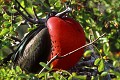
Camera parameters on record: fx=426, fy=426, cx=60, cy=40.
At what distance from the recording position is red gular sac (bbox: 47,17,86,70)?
1.89 meters

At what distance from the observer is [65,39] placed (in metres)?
1.89

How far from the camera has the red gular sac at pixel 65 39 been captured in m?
1.89

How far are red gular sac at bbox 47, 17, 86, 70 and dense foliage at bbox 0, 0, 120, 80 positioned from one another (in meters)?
0.11

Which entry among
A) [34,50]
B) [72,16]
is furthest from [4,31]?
[72,16]

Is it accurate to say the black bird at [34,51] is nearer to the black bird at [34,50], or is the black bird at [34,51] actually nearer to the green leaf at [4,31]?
the black bird at [34,50]

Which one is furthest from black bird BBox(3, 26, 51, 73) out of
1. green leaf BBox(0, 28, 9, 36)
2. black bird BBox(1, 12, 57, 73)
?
green leaf BBox(0, 28, 9, 36)

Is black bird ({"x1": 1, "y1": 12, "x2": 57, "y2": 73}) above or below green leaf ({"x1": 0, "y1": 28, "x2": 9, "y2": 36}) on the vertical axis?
below

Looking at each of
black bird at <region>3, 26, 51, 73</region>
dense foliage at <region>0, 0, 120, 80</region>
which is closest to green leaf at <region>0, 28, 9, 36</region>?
dense foliage at <region>0, 0, 120, 80</region>

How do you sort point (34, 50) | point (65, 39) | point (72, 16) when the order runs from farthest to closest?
point (72, 16) < point (34, 50) < point (65, 39)

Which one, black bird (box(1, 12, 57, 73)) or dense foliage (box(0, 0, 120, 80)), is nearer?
dense foliage (box(0, 0, 120, 80))

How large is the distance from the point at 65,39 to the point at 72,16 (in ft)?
1.66

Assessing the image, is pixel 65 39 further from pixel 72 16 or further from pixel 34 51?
pixel 72 16

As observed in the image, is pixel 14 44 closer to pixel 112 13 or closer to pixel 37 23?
pixel 37 23

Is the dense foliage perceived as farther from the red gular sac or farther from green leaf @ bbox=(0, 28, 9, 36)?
the red gular sac
